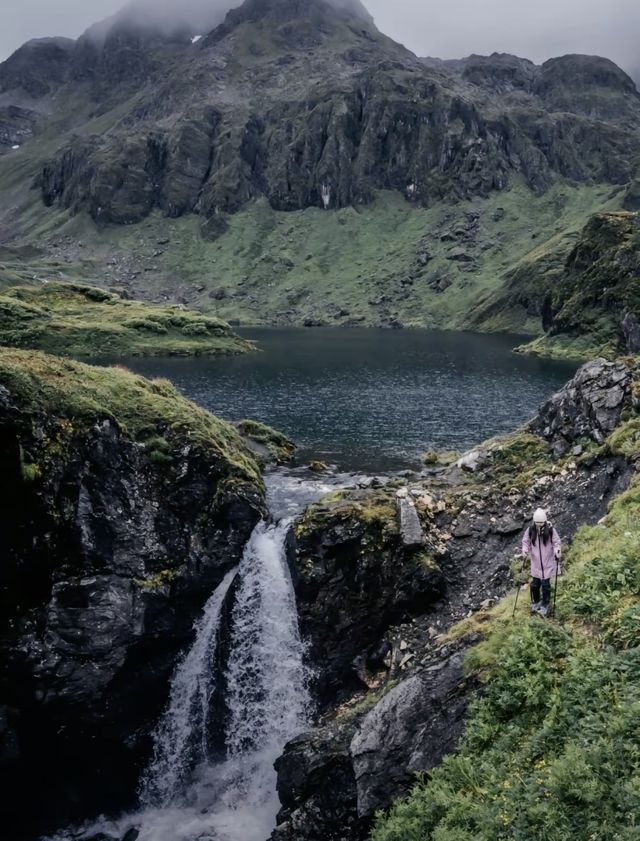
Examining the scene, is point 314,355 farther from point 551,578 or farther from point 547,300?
point 551,578

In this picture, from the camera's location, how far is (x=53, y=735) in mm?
25047

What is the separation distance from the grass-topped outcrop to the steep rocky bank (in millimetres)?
124046

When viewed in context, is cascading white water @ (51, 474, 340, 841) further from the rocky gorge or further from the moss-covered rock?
the moss-covered rock

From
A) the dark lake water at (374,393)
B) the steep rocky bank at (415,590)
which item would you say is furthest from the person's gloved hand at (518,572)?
the dark lake water at (374,393)

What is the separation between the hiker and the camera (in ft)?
60.7

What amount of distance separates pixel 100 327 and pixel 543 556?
509ft

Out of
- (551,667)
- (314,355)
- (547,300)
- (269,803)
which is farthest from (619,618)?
(547,300)

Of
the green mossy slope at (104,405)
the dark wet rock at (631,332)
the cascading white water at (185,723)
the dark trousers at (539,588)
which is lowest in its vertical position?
the cascading white water at (185,723)

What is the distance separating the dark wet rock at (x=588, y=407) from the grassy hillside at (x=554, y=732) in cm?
1714

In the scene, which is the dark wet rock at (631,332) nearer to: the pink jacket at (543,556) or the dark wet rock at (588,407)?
the dark wet rock at (588,407)

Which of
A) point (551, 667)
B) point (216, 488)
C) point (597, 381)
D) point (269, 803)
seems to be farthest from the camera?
point (597, 381)

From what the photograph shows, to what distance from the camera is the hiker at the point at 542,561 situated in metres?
18.5

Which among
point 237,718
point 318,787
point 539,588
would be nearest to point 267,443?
point 237,718

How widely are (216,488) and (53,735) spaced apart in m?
13.2
